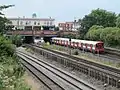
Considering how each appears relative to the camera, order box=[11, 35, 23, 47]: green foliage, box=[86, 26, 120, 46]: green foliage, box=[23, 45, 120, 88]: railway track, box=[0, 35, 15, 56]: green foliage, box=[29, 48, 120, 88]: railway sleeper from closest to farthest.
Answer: box=[29, 48, 120, 88]: railway sleeper → box=[23, 45, 120, 88]: railway track → box=[0, 35, 15, 56]: green foliage → box=[86, 26, 120, 46]: green foliage → box=[11, 35, 23, 47]: green foliage

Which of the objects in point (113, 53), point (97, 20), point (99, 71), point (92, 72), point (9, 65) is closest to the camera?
point (9, 65)

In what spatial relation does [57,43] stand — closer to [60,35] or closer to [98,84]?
[60,35]

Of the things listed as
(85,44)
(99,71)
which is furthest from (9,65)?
(85,44)

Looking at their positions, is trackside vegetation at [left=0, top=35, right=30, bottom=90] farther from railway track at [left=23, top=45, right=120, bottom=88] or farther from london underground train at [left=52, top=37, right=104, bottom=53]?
london underground train at [left=52, top=37, right=104, bottom=53]

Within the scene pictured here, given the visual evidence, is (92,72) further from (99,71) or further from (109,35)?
(109,35)

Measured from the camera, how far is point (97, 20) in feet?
314

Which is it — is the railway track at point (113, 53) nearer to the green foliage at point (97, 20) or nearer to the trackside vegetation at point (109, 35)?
the trackside vegetation at point (109, 35)

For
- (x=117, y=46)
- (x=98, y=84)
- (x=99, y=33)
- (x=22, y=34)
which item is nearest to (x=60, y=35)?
(x=22, y=34)

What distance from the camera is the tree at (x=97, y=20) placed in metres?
93.9

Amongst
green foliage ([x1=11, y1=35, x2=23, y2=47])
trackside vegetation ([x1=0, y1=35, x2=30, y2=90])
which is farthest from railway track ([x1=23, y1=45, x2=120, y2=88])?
green foliage ([x1=11, y1=35, x2=23, y2=47])

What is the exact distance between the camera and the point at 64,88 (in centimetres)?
2650

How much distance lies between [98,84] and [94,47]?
92.8ft

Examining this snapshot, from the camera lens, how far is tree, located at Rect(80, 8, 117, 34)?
93.9m

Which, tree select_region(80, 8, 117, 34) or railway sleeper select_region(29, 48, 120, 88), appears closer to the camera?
railway sleeper select_region(29, 48, 120, 88)
